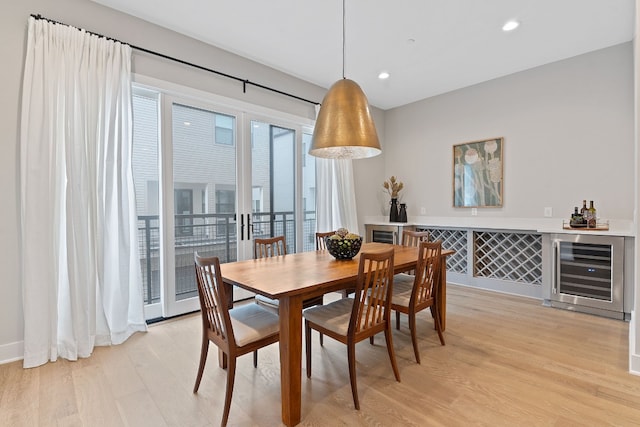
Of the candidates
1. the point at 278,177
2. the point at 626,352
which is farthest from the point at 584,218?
the point at 278,177

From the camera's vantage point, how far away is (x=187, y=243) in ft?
10.9

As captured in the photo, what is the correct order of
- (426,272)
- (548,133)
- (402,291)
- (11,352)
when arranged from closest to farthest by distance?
(11,352) → (426,272) → (402,291) → (548,133)

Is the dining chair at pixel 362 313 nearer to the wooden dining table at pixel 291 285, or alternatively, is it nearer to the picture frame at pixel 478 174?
the wooden dining table at pixel 291 285

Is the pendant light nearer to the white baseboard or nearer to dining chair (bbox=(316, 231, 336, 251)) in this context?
dining chair (bbox=(316, 231, 336, 251))

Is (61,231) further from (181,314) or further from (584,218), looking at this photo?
(584,218)

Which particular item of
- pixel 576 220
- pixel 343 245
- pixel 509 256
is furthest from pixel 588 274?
pixel 343 245

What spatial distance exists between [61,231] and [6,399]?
44.3 inches

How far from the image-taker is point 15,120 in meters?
2.32

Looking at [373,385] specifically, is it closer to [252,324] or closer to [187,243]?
[252,324]

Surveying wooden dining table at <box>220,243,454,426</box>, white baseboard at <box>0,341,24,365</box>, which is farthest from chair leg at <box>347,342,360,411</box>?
white baseboard at <box>0,341,24,365</box>

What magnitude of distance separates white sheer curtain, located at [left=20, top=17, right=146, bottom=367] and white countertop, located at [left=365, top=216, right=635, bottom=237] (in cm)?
359

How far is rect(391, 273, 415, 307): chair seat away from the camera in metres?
2.44

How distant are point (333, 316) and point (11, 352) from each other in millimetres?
2406

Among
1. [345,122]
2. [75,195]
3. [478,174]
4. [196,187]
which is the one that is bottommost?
[75,195]
